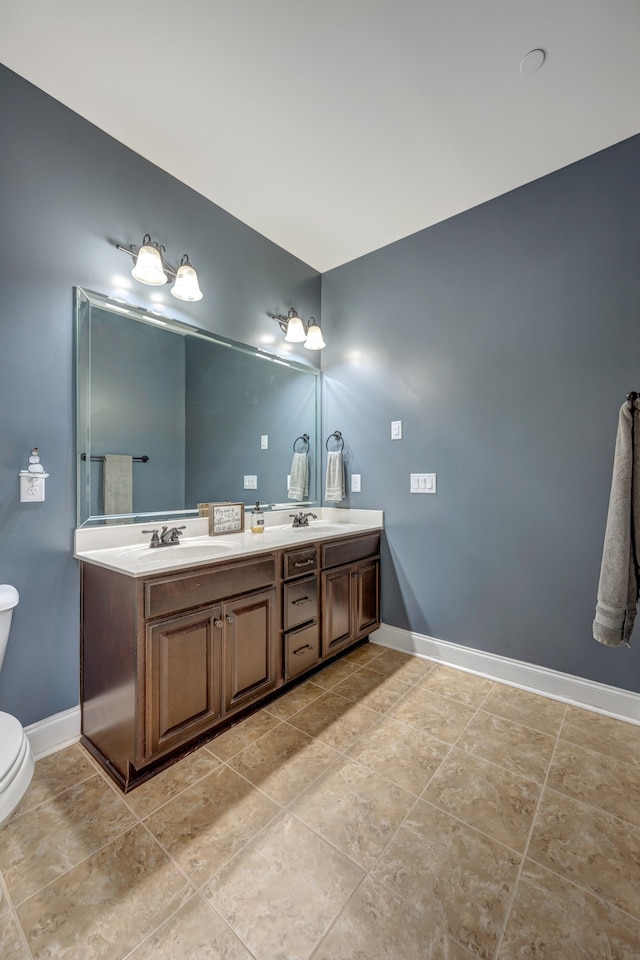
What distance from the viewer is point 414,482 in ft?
8.24

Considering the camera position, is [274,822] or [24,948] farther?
[274,822]

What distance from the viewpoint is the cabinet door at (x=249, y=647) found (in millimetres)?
1690

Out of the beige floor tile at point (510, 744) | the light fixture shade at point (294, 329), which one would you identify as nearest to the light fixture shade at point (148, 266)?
the light fixture shade at point (294, 329)

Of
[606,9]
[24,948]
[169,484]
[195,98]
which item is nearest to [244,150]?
[195,98]

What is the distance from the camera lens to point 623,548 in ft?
A: 4.62

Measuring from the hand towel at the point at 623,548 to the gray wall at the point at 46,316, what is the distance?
6.82ft

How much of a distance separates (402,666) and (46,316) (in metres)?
2.51

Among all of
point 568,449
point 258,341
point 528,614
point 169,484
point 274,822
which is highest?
point 258,341

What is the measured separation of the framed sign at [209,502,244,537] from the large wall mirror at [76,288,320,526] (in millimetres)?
92

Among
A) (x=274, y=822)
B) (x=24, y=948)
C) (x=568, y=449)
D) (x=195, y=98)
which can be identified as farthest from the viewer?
(x=568, y=449)

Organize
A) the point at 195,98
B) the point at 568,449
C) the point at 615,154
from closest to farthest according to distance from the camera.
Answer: the point at 195,98
the point at 615,154
the point at 568,449

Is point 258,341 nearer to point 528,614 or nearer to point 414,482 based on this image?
point 414,482

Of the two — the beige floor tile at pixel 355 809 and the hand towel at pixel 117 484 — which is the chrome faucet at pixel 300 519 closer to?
the hand towel at pixel 117 484

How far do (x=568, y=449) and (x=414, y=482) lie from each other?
2.78 ft
